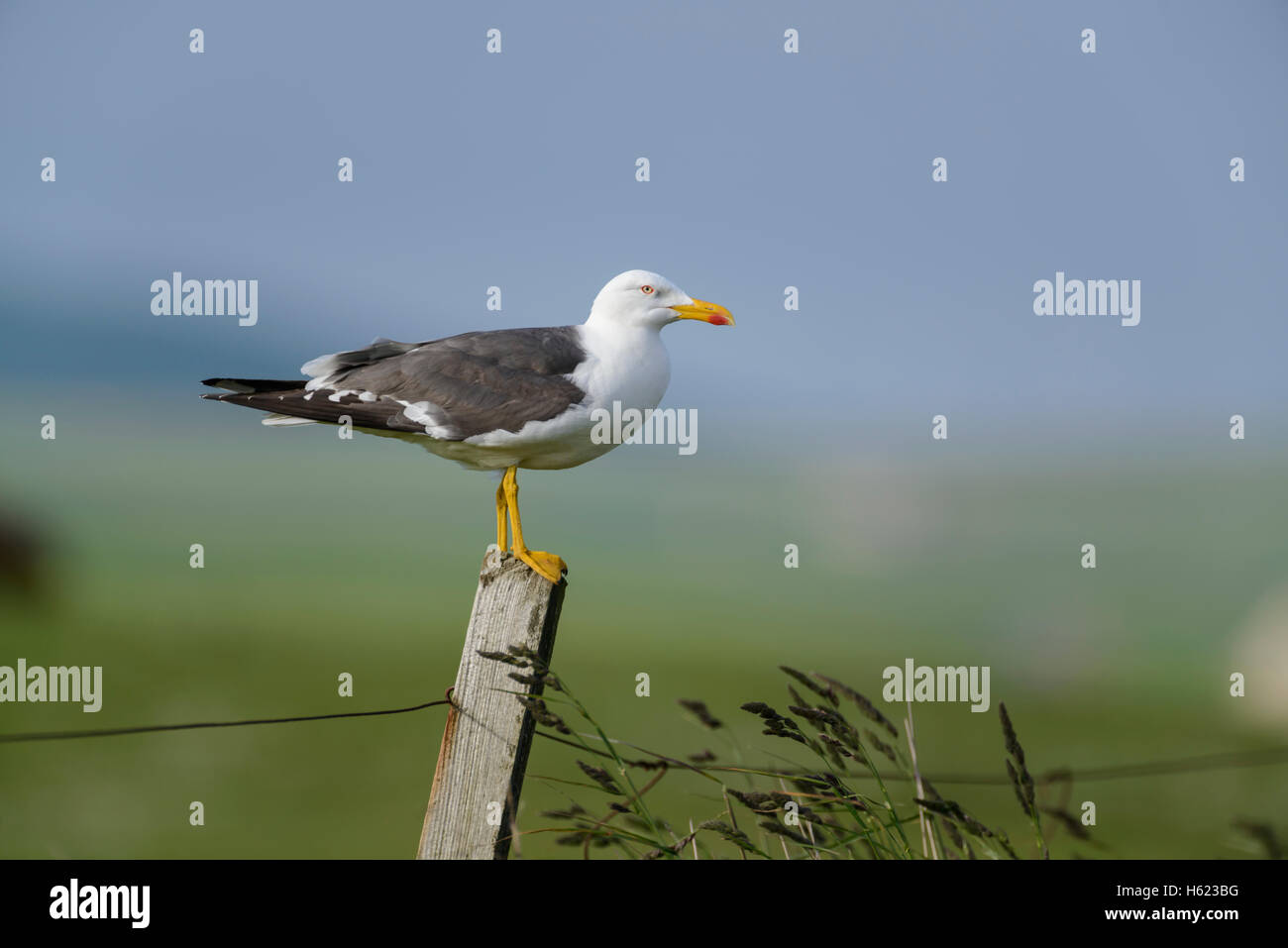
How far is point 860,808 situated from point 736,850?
0.43 metres

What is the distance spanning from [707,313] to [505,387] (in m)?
1.07

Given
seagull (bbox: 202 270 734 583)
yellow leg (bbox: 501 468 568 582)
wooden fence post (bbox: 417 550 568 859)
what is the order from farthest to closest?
1. seagull (bbox: 202 270 734 583)
2. yellow leg (bbox: 501 468 568 582)
3. wooden fence post (bbox: 417 550 568 859)

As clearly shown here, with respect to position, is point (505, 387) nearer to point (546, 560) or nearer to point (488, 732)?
point (546, 560)

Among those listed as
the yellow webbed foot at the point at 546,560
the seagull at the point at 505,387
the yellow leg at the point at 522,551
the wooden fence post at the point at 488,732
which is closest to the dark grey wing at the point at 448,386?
the seagull at the point at 505,387

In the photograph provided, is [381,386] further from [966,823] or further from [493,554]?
[966,823]

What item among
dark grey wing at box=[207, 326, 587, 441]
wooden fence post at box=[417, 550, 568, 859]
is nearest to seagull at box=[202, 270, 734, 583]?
dark grey wing at box=[207, 326, 587, 441]

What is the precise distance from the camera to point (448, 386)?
4.33 meters

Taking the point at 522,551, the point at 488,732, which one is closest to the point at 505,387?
the point at 522,551

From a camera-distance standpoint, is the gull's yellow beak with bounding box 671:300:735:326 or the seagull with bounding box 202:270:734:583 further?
the gull's yellow beak with bounding box 671:300:735:326

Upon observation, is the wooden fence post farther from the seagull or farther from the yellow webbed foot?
the seagull

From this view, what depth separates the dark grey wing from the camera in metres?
4.18

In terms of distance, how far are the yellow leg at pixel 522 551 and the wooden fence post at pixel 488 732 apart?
0.14 meters
